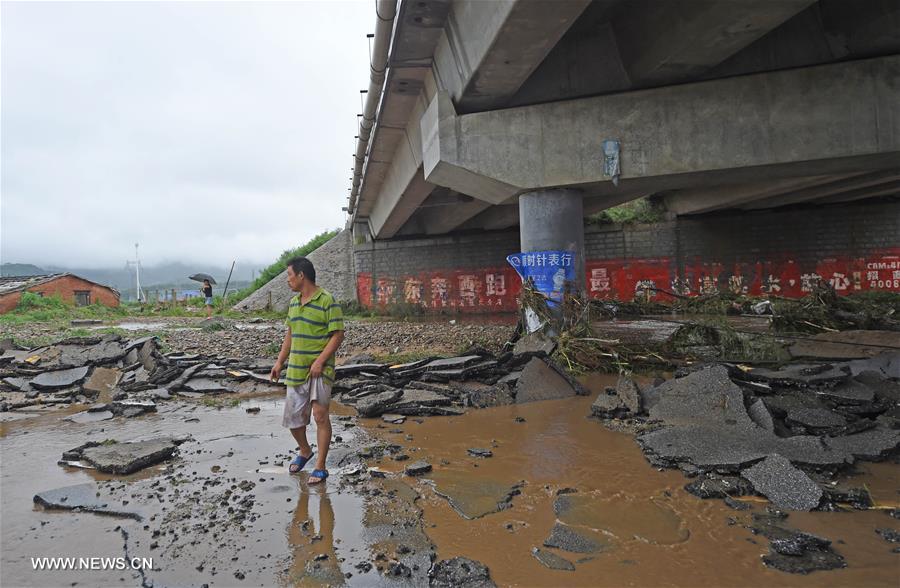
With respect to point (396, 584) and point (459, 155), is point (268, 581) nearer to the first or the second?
point (396, 584)

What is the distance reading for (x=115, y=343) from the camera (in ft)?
30.7

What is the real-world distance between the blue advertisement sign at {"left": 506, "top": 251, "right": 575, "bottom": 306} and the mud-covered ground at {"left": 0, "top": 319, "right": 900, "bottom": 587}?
356cm

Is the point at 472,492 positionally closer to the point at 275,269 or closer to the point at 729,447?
the point at 729,447

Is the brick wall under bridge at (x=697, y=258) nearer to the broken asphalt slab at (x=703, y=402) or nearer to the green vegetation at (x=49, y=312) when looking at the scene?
the green vegetation at (x=49, y=312)

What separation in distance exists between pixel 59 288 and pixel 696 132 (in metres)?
36.1

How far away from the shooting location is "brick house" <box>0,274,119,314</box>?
90.8 feet

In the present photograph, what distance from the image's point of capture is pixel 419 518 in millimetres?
3135

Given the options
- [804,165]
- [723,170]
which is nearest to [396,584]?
[723,170]

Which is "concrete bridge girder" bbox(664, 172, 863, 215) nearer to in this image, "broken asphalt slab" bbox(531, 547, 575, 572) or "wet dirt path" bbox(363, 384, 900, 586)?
"wet dirt path" bbox(363, 384, 900, 586)

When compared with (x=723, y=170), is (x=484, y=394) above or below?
below

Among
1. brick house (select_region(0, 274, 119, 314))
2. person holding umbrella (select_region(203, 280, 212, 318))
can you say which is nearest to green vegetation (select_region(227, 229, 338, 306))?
person holding umbrella (select_region(203, 280, 212, 318))

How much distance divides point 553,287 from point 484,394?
2792 mm

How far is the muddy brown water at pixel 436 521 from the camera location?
252 cm

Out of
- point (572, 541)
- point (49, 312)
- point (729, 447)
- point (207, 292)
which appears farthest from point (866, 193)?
point (49, 312)
